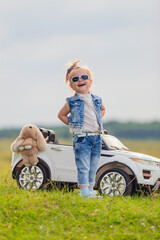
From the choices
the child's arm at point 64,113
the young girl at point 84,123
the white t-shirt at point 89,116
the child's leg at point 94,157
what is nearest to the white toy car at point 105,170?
the child's leg at point 94,157

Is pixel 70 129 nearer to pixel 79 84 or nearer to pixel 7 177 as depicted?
pixel 79 84

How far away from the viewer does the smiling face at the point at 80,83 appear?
7879 mm

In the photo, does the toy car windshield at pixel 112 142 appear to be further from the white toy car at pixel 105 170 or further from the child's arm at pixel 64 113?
the child's arm at pixel 64 113

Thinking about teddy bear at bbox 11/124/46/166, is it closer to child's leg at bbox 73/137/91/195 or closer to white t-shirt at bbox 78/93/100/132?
child's leg at bbox 73/137/91/195

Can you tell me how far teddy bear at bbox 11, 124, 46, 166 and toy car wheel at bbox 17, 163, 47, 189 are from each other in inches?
7.0

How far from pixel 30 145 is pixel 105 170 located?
1767 millimetres

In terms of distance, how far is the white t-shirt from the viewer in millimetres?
7657

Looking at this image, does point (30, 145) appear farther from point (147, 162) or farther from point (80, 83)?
point (147, 162)

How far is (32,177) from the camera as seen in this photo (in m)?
9.27

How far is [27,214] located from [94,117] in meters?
2.19

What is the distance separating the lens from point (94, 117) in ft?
25.5

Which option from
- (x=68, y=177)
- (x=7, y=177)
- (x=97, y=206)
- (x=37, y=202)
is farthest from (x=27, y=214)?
(x=68, y=177)

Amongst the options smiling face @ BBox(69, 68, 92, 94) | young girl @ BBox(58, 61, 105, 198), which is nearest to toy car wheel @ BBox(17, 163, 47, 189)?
young girl @ BBox(58, 61, 105, 198)

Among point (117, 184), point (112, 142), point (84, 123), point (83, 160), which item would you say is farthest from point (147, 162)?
point (84, 123)
